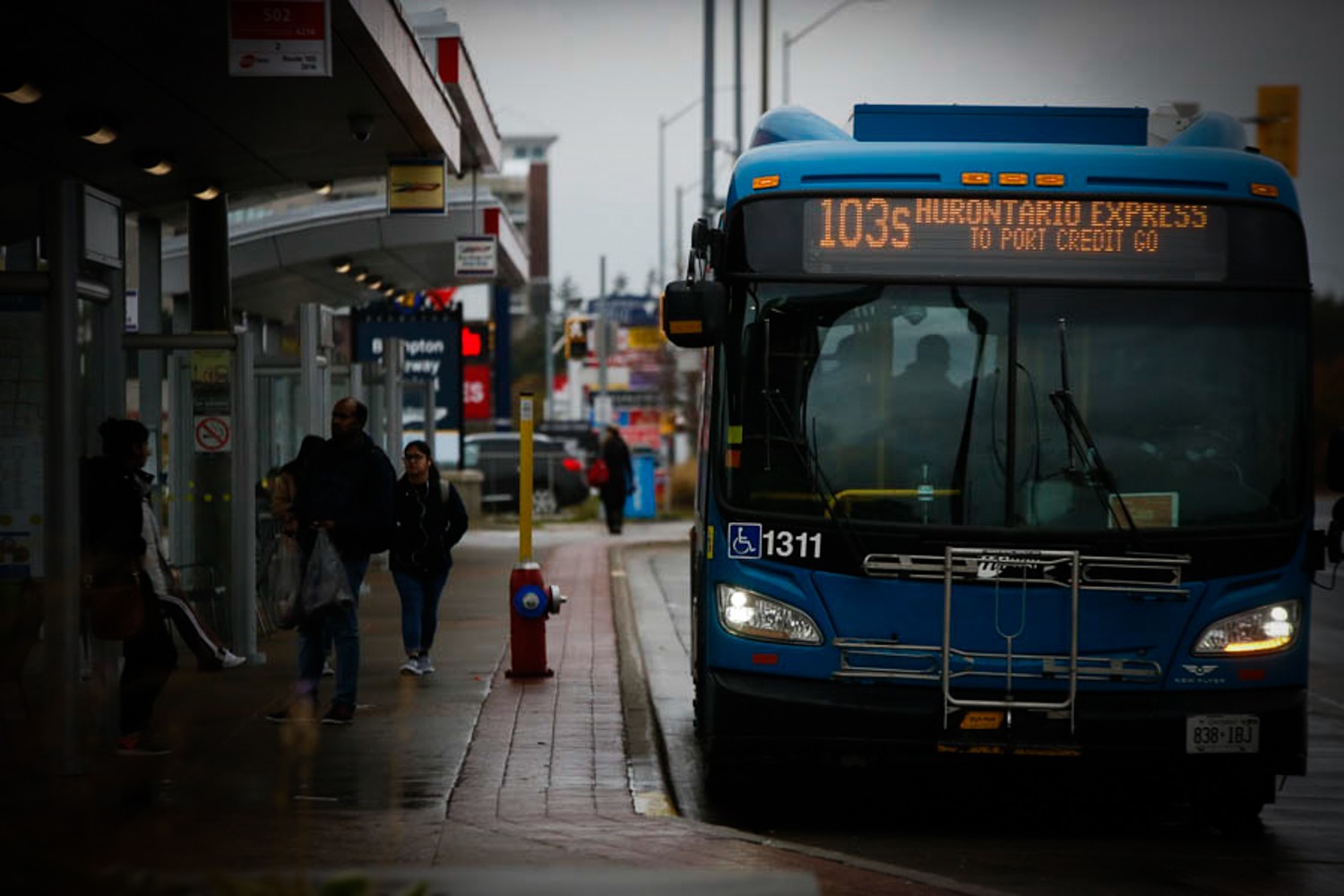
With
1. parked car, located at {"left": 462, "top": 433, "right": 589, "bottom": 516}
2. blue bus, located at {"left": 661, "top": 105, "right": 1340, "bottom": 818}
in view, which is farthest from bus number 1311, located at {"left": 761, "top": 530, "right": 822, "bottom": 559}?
parked car, located at {"left": 462, "top": 433, "right": 589, "bottom": 516}

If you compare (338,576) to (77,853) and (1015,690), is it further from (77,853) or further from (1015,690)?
(77,853)

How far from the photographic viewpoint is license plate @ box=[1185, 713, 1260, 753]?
8.94 meters

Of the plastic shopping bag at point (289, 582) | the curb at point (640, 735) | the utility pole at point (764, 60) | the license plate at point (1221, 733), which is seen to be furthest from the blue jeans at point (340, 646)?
the utility pole at point (764, 60)

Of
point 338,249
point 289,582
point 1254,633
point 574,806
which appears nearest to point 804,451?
point 574,806

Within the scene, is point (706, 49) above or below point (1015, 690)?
above

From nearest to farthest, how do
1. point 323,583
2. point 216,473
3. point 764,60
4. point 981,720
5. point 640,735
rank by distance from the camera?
point 981,720 < point 323,583 < point 640,735 < point 216,473 < point 764,60

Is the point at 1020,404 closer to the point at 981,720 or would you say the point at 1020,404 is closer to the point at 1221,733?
the point at 981,720

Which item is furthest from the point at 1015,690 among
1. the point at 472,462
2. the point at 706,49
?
the point at 472,462

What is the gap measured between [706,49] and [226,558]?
21.0 metres

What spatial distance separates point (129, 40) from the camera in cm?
1164

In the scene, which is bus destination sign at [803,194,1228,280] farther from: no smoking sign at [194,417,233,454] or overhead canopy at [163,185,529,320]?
overhead canopy at [163,185,529,320]

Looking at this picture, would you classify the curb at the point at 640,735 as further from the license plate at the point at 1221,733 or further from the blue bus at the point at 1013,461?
the license plate at the point at 1221,733

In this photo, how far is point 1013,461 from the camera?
9133 mm

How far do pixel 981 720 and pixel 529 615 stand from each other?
545 centimetres
